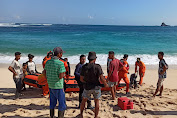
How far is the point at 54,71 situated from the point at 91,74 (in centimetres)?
83

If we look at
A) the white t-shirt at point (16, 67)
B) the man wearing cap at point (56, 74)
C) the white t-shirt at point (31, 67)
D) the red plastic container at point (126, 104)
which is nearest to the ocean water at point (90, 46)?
the white t-shirt at point (31, 67)

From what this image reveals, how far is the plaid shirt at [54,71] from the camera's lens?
3480 millimetres

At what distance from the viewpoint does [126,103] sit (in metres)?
4.68

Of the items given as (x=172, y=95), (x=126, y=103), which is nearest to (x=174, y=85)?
(x=172, y=95)

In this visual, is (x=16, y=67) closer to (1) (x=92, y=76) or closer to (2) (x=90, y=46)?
(1) (x=92, y=76)

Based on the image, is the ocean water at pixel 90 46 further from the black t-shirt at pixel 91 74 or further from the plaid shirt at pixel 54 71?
the plaid shirt at pixel 54 71

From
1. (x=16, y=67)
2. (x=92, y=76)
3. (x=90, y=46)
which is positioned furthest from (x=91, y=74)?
(x=90, y=46)

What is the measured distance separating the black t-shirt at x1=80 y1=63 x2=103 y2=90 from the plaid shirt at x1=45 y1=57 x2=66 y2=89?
52 cm

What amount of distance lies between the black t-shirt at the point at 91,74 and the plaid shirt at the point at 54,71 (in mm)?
522

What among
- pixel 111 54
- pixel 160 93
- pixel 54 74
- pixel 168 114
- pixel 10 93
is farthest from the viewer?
pixel 10 93

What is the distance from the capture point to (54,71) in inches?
138

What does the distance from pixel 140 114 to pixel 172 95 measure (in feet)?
7.37

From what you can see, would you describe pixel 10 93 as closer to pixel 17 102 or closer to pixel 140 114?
pixel 17 102

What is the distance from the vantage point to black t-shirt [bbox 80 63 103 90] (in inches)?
143
